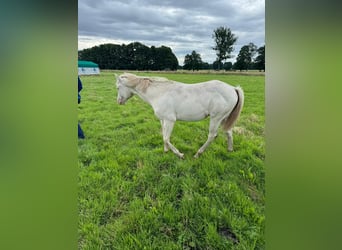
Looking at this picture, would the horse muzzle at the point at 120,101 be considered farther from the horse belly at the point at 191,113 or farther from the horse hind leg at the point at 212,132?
the horse hind leg at the point at 212,132

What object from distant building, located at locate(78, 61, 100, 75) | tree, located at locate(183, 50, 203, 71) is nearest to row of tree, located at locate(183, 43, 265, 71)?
tree, located at locate(183, 50, 203, 71)

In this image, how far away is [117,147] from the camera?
126 cm

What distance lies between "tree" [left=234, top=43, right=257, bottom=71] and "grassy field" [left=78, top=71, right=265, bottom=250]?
0.19 ft

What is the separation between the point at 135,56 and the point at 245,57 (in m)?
0.57

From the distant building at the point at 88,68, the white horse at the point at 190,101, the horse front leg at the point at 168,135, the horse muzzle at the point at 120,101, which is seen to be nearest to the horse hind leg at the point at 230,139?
the white horse at the point at 190,101

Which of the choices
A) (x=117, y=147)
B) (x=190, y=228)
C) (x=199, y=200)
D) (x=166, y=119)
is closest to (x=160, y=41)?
(x=166, y=119)

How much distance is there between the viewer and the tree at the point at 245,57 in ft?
3.82

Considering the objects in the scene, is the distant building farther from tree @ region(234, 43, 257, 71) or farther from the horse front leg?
tree @ region(234, 43, 257, 71)

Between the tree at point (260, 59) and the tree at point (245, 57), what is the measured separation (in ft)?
0.09
